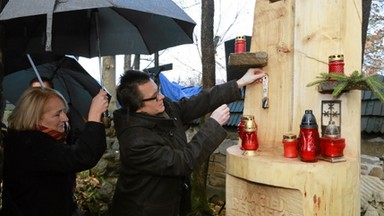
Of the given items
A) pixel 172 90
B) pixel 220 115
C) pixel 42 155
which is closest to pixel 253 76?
pixel 220 115

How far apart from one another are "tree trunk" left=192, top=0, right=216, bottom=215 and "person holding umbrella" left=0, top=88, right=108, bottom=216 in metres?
2.72

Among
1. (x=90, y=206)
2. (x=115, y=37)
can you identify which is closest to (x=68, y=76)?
(x=115, y=37)

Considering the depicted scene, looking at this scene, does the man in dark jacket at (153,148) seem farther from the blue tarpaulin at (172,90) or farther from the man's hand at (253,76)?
the blue tarpaulin at (172,90)

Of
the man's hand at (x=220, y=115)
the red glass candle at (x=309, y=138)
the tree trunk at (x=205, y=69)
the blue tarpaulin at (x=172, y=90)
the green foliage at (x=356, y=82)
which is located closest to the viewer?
the green foliage at (x=356, y=82)

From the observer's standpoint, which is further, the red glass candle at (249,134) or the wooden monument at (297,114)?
the red glass candle at (249,134)

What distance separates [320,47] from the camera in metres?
1.99

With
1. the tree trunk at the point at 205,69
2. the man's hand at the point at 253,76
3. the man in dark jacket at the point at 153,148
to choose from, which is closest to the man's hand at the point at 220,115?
the man in dark jacket at the point at 153,148

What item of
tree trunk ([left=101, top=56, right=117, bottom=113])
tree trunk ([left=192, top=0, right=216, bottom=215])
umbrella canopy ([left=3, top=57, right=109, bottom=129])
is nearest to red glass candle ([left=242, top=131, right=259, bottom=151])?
umbrella canopy ([left=3, top=57, right=109, bottom=129])

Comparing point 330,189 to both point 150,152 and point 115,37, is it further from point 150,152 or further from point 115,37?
point 115,37

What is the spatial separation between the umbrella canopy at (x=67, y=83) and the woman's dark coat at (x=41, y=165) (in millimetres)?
1357

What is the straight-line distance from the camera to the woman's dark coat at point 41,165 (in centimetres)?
190

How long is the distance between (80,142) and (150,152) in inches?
16.0

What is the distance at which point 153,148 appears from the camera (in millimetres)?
2041

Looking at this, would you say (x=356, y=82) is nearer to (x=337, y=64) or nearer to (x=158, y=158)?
(x=337, y=64)
